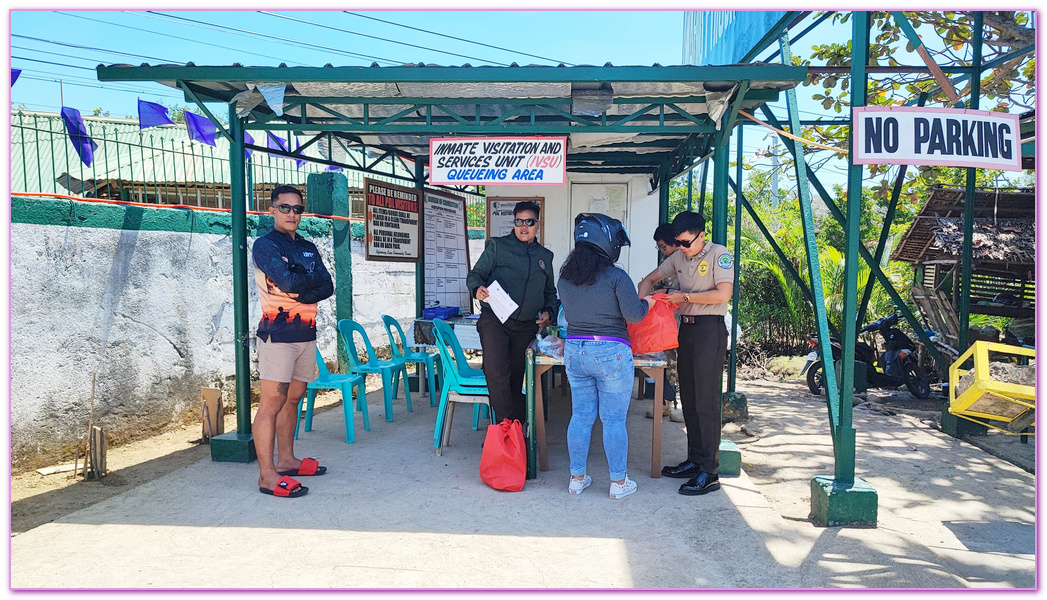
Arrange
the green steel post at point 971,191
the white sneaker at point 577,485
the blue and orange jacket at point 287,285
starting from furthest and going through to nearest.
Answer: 1. the green steel post at point 971,191
2. the white sneaker at point 577,485
3. the blue and orange jacket at point 287,285

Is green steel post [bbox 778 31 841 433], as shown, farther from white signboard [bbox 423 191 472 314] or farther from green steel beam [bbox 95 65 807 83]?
white signboard [bbox 423 191 472 314]

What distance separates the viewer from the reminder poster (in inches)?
260

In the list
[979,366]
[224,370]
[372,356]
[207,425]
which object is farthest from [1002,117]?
[224,370]

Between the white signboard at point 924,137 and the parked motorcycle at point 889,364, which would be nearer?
the white signboard at point 924,137

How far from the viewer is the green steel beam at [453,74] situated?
416cm

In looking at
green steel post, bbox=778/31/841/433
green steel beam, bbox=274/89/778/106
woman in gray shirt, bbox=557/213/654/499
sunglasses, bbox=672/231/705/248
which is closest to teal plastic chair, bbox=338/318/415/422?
green steel beam, bbox=274/89/778/106

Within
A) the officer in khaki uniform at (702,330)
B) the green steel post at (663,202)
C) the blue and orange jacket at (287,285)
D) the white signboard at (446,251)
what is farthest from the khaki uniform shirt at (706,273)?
the green steel post at (663,202)

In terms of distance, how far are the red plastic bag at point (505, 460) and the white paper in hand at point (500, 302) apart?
72cm

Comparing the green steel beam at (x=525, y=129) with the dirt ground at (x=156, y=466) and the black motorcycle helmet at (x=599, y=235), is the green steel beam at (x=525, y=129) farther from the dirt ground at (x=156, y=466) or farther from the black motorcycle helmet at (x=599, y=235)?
the dirt ground at (x=156, y=466)

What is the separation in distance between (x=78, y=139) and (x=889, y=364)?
8.71m

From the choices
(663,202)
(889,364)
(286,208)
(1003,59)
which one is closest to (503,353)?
(286,208)

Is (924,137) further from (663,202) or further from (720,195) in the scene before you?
(663,202)

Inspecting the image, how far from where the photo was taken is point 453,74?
4246mm

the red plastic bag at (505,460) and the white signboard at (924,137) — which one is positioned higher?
the white signboard at (924,137)
